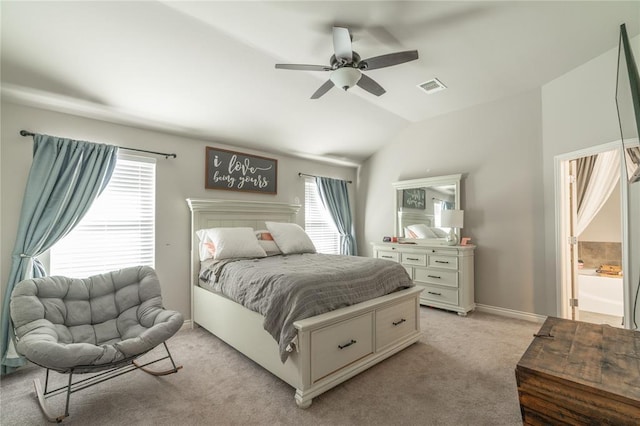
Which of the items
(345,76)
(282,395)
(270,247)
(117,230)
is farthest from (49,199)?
(345,76)

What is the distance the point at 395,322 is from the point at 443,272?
5.29ft

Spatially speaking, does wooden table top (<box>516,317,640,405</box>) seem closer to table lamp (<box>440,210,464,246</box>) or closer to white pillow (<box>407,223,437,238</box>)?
table lamp (<box>440,210,464,246</box>)

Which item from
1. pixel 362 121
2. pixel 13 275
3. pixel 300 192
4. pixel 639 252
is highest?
pixel 362 121

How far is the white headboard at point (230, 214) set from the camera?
3391 millimetres

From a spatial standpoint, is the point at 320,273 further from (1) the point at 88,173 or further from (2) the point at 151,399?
(1) the point at 88,173

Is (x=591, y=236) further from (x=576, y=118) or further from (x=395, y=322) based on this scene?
(x=395, y=322)

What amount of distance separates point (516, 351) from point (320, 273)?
204cm

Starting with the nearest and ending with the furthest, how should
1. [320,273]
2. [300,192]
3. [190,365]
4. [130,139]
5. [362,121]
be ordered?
[320,273] < [190,365] < [130,139] < [362,121] < [300,192]

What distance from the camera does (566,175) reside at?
10.8 feet

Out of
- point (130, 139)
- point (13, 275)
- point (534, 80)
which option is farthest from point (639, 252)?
point (13, 275)

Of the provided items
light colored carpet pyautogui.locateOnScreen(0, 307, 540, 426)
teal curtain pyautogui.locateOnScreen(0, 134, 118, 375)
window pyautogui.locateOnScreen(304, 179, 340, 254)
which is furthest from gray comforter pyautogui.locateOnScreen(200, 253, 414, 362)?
window pyautogui.locateOnScreen(304, 179, 340, 254)

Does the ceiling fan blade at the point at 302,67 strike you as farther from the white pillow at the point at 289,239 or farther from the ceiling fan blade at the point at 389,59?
the white pillow at the point at 289,239

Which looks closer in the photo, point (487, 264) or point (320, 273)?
point (320, 273)

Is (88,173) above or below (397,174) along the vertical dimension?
below
